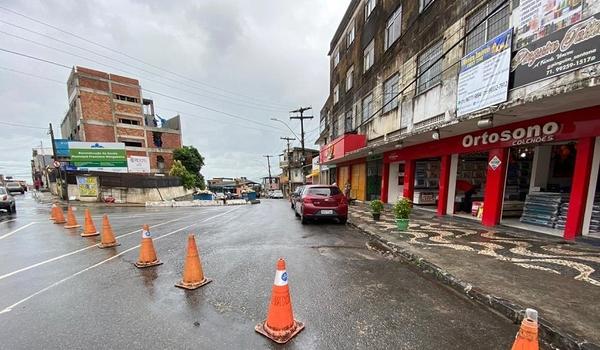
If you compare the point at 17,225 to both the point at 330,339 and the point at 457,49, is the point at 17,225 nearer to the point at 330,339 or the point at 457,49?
the point at 330,339

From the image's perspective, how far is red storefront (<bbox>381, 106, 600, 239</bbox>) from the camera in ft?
21.0

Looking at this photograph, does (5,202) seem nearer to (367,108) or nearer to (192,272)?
(192,272)

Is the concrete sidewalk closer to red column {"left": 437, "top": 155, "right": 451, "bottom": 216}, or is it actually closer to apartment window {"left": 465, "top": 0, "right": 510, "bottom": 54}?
red column {"left": 437, "top": 155, "right": 451, "bottom": 216}

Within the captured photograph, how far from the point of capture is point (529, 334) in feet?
6.06

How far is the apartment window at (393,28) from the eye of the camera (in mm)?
13597

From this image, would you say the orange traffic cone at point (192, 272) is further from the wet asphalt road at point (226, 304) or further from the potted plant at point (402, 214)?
the potted plant at point (402, 214)

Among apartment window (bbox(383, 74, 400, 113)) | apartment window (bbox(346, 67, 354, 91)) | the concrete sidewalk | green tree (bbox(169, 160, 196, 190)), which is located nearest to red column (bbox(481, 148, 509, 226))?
the concrete sidewalk

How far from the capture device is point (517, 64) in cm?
670

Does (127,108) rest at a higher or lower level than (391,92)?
higher

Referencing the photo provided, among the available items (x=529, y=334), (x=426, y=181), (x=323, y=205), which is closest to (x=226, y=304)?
(x=529, y=334)

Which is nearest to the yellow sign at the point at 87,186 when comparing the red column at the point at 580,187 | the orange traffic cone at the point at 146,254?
the orange traffic cone at the point at 146,254

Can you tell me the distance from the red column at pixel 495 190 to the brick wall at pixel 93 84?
48.1 m

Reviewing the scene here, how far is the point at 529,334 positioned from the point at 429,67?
10.3 metres

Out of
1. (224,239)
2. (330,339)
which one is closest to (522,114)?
(330,339)
